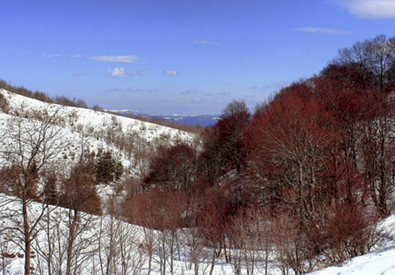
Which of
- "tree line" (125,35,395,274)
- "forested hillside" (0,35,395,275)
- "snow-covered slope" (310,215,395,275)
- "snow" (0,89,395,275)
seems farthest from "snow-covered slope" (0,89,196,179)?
"snow-covered slope" (310,215,395,275)

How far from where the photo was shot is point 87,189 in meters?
13.3

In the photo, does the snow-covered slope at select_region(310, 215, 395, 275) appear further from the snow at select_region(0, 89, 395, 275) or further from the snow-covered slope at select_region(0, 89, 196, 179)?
the snow-covered slope at select_region(0, 89, 196, 179)

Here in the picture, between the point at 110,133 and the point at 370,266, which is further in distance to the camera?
the point at 110,133

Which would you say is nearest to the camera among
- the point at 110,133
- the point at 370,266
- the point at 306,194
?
the point at 370,266

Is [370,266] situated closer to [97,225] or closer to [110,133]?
[97,225]

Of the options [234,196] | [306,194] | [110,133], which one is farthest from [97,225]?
[110,133]

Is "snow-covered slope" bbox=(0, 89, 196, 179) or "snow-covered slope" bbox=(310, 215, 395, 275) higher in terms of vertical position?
"snow-covered slope" bbox=(0, 89, 196, 179)

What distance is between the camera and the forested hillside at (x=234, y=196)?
41.2 ft

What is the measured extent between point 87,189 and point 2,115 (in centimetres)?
4223

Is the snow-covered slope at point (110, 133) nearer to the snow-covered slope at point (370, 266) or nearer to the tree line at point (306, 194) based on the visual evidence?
the tree line at point (306, 194)

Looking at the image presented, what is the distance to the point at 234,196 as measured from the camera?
23922mm

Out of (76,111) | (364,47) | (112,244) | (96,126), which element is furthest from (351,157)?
(76,111)

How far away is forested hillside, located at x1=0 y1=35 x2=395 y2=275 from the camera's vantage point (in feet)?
41.2

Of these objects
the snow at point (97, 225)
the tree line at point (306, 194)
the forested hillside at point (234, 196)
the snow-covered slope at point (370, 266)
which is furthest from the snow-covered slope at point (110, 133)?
the snow-covered slope at point (370, 266)
